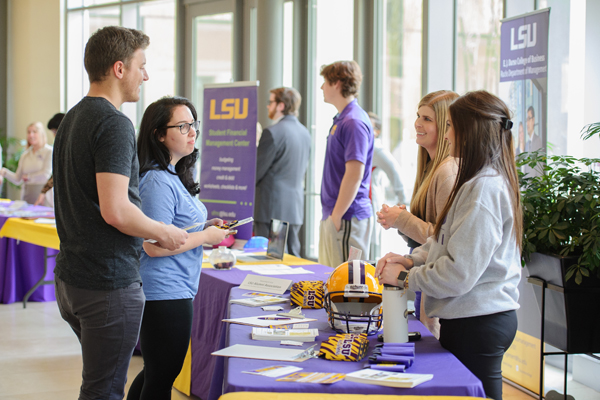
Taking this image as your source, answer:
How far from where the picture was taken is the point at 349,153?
3.40 metres

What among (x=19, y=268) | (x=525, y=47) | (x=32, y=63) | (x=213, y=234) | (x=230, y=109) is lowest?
(x=19, y=268)

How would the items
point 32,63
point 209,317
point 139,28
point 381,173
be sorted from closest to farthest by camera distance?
point 209,317 < point 381,173 < point 139,28 < point 32,63

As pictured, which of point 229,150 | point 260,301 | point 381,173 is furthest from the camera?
point 381,173

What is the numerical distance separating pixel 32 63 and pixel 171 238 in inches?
393

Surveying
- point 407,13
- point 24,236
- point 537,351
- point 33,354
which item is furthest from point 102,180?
point 407,13

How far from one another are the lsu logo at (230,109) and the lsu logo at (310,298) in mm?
2444

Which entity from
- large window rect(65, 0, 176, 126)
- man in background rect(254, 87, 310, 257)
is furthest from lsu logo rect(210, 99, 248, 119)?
large window rect(65, 0, 176, 126)

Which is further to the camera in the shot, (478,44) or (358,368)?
(478,44)

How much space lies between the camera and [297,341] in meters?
1.68

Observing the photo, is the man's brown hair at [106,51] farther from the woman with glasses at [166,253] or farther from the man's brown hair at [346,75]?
the man's brown hair at [346,75]

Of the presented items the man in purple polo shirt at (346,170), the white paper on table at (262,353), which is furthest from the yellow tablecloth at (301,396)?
the man in purple polo shirt at (346,170)

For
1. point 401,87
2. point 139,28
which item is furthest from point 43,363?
point 139,28

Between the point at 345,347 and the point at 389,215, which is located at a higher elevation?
Answer: the point at 389,215

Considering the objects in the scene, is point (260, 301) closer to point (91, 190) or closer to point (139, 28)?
point (91, 190)
